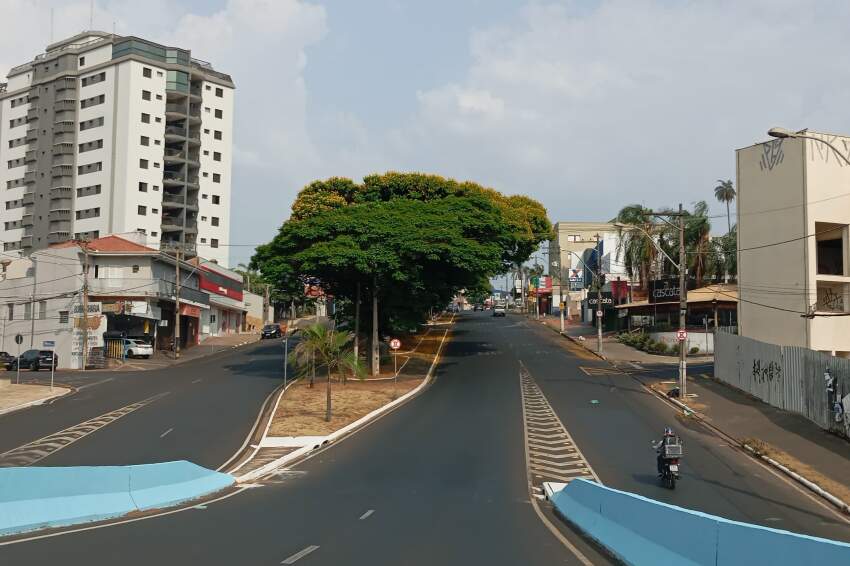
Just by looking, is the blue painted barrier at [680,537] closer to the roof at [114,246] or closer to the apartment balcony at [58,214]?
the roof at [114,246]

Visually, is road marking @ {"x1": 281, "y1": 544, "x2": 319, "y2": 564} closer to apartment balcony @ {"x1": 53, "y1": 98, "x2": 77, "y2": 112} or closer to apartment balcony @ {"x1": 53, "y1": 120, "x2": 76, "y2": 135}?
apartment balcony @ {"x1": 53, "y1": 120, "x2": 76, "y2": 135}

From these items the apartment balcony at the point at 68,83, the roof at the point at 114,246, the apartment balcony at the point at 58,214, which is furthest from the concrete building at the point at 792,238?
the apartment balcony at the point at 68,83

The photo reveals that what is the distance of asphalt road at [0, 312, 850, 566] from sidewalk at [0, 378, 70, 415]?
750 inches

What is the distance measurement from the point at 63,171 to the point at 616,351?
76.4 m

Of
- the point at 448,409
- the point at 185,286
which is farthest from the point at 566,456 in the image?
the point at 185,286

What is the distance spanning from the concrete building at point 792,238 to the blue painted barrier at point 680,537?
25688mm

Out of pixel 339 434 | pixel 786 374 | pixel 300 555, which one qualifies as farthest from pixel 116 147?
pixel 300 555

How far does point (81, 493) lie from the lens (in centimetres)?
1659

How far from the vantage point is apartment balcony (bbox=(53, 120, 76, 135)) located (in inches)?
3925

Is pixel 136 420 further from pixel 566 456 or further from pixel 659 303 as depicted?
pixel 659 303

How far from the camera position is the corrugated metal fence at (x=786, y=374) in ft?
85.4

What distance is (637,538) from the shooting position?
11.2m

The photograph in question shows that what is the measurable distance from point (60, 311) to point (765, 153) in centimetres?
5139

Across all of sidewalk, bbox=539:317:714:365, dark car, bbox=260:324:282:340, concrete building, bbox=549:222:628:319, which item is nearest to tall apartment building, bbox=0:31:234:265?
dark car, bbox=260:324:282:340
